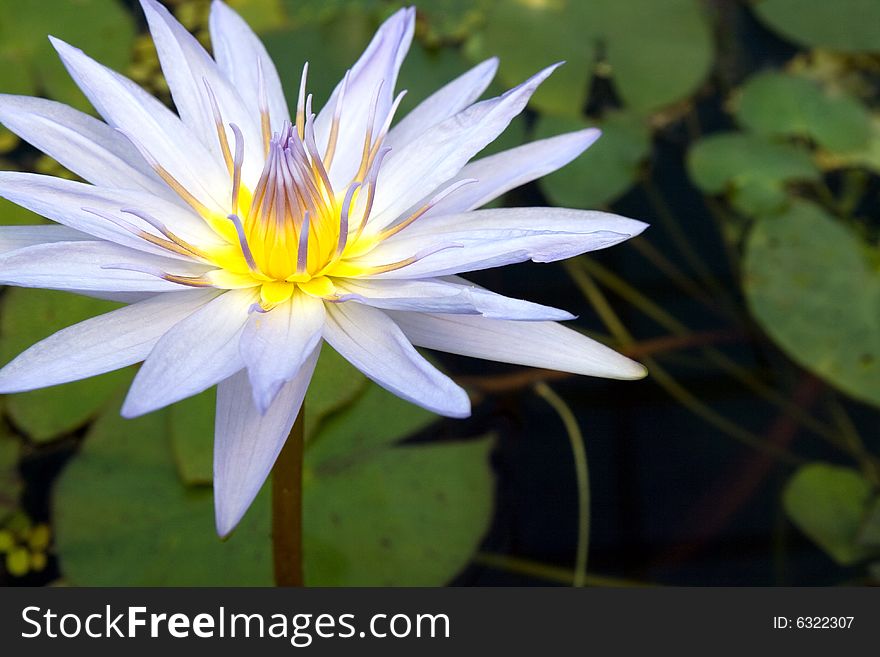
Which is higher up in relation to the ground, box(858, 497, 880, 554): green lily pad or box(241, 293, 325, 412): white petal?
box(241, 293, 325, 412): white petal

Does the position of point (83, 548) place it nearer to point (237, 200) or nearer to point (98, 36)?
point (237, 200)

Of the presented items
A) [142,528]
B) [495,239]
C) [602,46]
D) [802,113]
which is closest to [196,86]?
[495,239]

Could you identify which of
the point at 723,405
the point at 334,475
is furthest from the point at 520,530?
the point at 723,405

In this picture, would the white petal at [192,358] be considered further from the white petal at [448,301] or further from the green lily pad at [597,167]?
the green lily pad at [597,167]

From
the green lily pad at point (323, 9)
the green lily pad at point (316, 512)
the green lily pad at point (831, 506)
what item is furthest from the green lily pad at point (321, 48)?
the green lily pad at point (831, 506)

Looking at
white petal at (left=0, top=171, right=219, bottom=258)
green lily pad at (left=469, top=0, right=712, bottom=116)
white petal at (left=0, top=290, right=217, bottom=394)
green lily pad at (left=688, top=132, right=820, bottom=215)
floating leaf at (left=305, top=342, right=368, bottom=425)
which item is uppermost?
green lily pad at (left=469, top=0, right=712, bottom=116)

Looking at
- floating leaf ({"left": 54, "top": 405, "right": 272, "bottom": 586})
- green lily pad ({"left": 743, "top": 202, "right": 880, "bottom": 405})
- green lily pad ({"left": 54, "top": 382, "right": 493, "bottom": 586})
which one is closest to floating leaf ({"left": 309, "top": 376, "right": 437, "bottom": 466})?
green lily pad ({"left": 54, "top": 382, "right": 493, "bottom": 586})

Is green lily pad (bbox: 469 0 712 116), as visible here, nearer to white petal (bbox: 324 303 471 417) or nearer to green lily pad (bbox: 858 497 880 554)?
green lily pad (bbox: 858 497 880 554)
